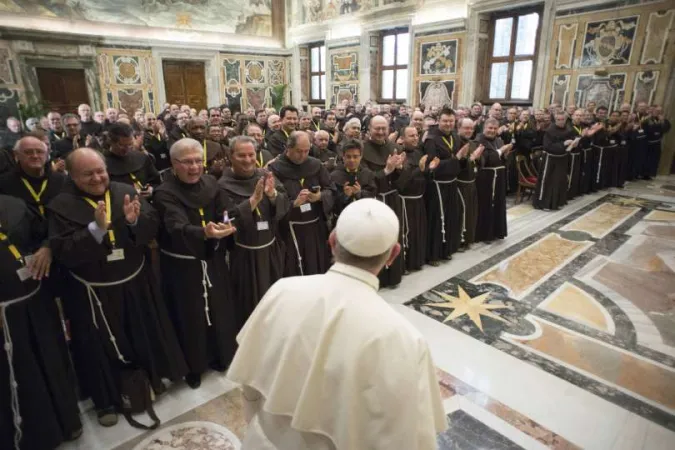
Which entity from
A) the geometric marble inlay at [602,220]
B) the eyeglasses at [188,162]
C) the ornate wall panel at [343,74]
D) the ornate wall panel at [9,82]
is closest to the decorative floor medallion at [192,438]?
the eyeglasses at [188,162]

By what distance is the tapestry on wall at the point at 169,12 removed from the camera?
12.7 metres

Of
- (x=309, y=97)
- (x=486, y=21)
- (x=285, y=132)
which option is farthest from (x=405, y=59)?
(x=285, y=132)

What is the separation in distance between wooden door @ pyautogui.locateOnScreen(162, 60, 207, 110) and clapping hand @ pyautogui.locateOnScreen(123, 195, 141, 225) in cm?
1475

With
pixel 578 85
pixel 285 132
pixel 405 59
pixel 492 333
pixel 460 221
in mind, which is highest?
pixel 405 59

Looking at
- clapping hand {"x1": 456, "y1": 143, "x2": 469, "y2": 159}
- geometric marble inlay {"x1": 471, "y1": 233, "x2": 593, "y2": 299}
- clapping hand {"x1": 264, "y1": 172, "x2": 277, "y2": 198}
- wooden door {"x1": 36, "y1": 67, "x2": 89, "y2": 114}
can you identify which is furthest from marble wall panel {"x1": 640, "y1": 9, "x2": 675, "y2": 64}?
wooden door {"x1": 36, "y1": 67, "x2": 89, "y2": 114}

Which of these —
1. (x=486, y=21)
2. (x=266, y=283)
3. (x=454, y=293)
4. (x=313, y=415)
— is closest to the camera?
(x=313, y=415)

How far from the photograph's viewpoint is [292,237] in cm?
430

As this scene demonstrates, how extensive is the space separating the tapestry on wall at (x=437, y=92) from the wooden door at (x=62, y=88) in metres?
11.7

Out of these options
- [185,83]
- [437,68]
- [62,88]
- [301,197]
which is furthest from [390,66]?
[301,197]

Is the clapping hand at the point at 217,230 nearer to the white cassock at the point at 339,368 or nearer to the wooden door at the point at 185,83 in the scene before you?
the white cassock at the point at 339,368

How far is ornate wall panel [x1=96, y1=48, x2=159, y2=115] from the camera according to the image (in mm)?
14016

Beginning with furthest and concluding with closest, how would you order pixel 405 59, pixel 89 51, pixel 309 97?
pixel 309 97
pixel 405 59
pixel 89 51

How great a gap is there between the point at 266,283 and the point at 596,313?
146 inches

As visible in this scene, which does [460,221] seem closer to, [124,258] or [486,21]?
[124,258]
